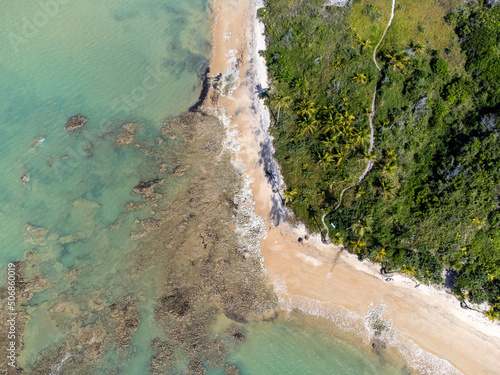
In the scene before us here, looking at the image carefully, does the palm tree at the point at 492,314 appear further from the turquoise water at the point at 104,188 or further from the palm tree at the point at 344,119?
the palm tree at the point at 344,119

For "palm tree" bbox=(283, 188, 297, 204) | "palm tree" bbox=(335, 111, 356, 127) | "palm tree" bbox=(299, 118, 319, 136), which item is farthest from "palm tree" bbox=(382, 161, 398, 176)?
"palm tree" bbox=(283, 188, 297, 204)

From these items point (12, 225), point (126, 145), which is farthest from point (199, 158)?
point (12, 225)

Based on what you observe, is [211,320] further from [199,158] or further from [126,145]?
[126,145]

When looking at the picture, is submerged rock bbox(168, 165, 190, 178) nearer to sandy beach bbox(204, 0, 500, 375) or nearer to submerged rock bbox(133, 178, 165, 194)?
submerged rock bbox(133, 178, 165, 194)

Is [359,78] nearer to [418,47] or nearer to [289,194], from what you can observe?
[418,47]

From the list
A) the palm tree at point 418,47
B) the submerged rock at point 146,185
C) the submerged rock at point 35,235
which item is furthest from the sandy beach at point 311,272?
the submerged rock at point 35,235

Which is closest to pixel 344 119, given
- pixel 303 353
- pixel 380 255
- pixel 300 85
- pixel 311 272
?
pixel 300 85
